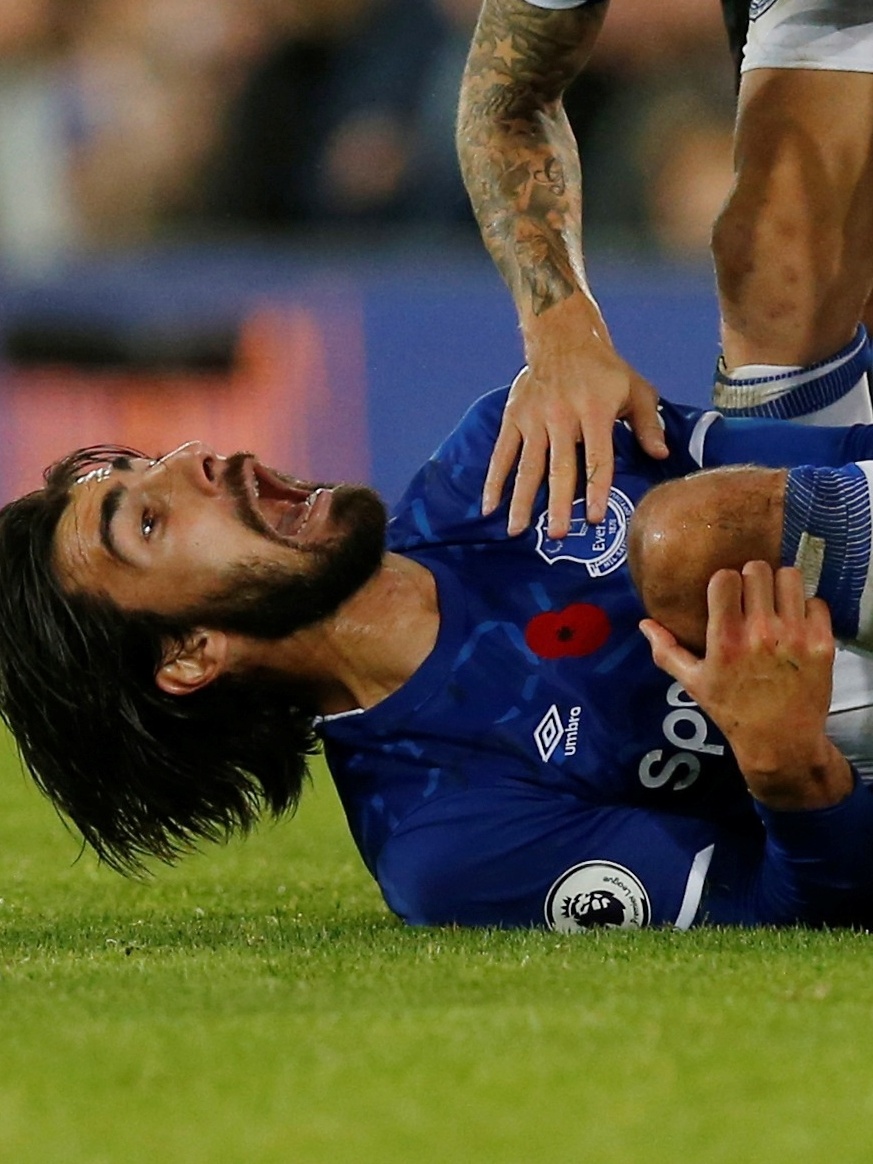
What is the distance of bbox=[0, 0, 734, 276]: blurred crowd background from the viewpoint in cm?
831

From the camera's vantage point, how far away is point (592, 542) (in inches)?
126

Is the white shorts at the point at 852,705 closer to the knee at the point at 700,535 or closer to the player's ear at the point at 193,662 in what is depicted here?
the knee at the point at 700,535

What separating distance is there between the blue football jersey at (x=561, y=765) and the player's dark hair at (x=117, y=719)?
20 centimetres

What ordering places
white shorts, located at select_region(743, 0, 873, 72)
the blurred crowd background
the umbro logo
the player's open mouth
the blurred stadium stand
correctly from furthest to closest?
the blurred crowd background < the blurred stadium stand < white shorts, located at select_region(743, 0, 873, 72) < the player's open mouth < the umbro logo

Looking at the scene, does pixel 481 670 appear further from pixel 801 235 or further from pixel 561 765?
pixel 801 235

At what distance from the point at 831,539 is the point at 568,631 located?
0.57 meters

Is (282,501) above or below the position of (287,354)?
above

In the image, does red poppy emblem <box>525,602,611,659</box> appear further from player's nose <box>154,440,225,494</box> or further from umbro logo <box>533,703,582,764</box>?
player's nose <box>154,440,225,494</box>

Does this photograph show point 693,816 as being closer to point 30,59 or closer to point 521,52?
point 521,52

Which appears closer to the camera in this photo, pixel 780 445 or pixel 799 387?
pixel 780 445

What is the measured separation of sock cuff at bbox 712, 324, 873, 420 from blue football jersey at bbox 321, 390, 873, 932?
457 mm

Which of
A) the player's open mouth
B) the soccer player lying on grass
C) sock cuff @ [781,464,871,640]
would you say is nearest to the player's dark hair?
the soccer player lying on grass

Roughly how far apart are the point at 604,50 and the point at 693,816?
5.77 meters

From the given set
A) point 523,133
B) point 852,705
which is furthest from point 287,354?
point 852,705
